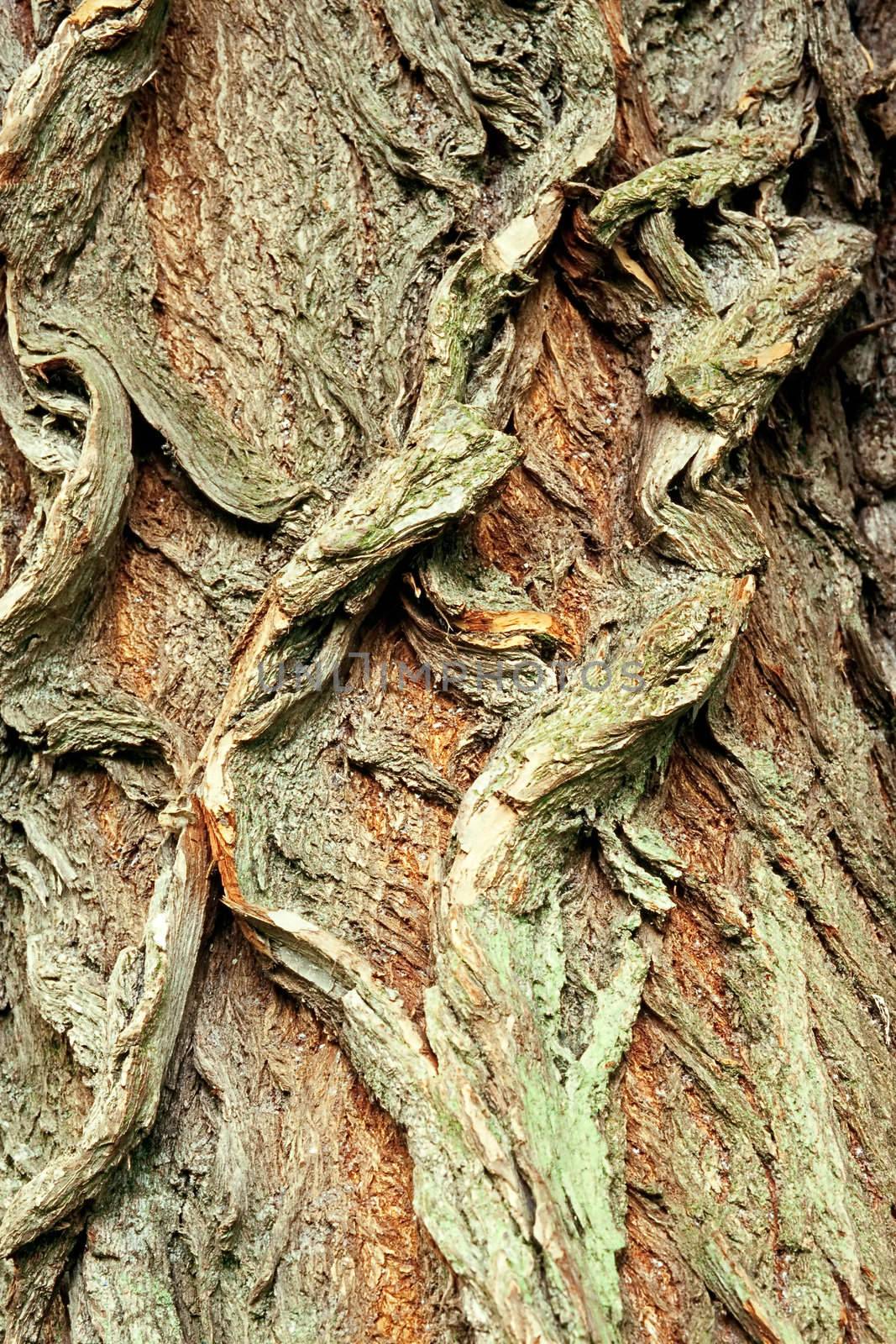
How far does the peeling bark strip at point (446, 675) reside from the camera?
1.74 m

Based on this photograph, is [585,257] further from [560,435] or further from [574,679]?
[574,679]

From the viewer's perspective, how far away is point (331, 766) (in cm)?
204

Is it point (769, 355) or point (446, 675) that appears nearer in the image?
point (446, 675)

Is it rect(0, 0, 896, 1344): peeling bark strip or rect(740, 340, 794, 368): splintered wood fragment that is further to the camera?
rect(740, 340, 794, 368): splintered wood fragment

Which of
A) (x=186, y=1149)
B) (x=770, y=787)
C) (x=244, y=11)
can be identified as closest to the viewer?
(x=186, y=1149)

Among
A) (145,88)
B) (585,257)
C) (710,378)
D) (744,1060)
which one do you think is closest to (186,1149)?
(744,1060)

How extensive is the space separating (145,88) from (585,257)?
3.51ft

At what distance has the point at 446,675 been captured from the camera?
2.08 m

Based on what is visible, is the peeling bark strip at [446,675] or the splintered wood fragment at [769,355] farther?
the splintered wood fragment at [769,355]

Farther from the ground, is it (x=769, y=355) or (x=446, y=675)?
(x=769, y=355)

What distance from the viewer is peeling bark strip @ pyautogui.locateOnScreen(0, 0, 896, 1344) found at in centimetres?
174

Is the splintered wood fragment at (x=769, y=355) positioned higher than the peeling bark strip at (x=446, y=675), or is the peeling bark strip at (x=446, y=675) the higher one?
the splintered wood fragment at (x=769, y=355)

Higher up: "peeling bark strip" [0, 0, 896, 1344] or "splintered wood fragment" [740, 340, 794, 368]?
"splintered wood fragment" [740, 340, 794, 368]

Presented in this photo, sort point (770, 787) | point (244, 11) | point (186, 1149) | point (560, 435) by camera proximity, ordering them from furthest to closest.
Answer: point (244, 11) → point (560, 435) → point (770, 787) → point (186, 1149)
